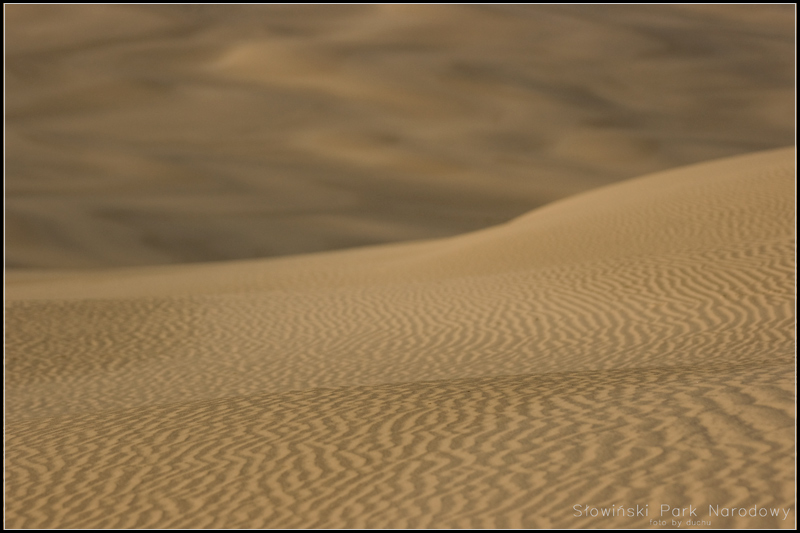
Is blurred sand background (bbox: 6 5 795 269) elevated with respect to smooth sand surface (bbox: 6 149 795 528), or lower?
elevated

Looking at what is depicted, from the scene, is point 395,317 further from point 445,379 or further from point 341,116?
point 341,116

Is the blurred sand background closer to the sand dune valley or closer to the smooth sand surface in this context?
the sand dune valley

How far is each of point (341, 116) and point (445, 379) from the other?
37.6 meters

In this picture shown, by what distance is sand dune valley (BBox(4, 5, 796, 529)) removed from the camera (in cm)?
479

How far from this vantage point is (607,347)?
9.70 m

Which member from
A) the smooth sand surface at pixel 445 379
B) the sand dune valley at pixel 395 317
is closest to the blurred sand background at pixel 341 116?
the sand dune valley at pixel 395 317

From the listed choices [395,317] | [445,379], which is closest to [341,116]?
[395,317]

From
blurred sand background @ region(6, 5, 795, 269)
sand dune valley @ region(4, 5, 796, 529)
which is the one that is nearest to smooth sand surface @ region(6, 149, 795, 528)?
sand dune valley @ region(4, 5, 796, 529)

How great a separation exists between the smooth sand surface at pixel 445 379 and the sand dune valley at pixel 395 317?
0.10ft

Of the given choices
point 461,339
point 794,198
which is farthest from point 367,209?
point 461,339

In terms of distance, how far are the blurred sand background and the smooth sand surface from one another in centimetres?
908

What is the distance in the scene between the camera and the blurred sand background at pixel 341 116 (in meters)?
28.8

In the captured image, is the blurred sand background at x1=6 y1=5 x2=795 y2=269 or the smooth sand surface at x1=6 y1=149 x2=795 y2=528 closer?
the smooth sand surface at x1=6 y1=149 x2=795 y2=528

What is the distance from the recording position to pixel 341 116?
4453 centimetres
